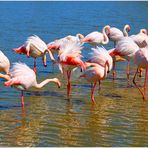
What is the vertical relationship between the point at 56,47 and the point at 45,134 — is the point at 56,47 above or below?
above

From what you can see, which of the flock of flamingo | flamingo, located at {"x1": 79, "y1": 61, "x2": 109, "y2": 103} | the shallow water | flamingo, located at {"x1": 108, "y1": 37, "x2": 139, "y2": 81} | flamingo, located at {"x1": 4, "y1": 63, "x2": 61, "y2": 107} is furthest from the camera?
flamingo, located at {"x1": 108, "y1": 37, "x2": 139, "y2": 81}

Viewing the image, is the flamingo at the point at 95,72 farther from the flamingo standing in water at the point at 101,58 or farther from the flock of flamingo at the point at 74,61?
the flamingo standing in water at the point at 101,58

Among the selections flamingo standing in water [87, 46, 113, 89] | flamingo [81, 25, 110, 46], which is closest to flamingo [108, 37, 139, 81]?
flamingo standing in water [87, 46, 113, 89]

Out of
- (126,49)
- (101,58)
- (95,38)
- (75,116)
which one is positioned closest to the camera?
(75,116)

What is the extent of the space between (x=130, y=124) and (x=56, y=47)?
13.8 ft

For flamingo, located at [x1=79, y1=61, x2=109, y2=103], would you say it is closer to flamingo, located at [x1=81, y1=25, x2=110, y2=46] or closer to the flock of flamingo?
the flock of flamingo

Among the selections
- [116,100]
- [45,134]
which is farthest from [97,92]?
[45,134]

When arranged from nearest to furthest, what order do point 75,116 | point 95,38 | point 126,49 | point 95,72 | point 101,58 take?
point 75,116, point 95,72, point 101,58, point 126,49, point 95,38

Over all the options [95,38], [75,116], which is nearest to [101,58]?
[75,116]

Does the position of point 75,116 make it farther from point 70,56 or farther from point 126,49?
point 126,49

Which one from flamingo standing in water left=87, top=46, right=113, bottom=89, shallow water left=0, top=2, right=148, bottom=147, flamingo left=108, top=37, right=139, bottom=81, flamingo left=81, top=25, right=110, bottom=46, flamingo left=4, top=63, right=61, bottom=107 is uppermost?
flamingo left=81, top=25, right=110, bottom=46

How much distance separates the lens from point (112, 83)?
9711 mm

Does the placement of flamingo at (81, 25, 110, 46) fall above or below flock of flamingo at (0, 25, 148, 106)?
above

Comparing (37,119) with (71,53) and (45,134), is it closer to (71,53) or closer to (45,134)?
(45,134)
